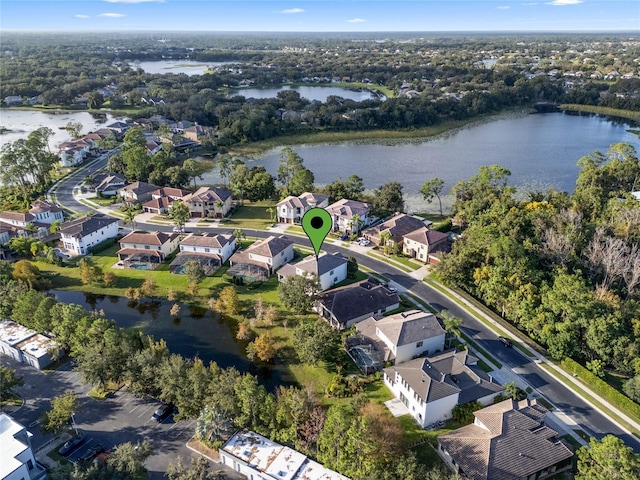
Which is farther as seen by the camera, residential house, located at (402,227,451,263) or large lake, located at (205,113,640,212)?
large lake, located at (205,113,640,212)

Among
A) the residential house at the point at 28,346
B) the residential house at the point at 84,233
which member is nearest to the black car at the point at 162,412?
the residential house at the point at 28,346

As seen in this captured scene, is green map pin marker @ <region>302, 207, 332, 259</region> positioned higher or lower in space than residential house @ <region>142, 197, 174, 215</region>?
higher

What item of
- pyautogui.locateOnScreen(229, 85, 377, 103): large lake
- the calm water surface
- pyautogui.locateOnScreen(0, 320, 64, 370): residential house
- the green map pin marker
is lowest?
the calm water surface

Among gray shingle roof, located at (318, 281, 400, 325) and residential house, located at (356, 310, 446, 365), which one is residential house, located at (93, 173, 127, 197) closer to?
gray shingle roof, located at (318, 281, 400, 325)

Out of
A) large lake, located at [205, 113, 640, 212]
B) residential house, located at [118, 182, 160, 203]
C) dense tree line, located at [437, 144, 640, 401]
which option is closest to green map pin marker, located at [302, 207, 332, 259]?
dense tree line, located at [437, 144, 640, 401]

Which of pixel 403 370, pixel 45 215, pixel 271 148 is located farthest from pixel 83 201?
pixel 403 370

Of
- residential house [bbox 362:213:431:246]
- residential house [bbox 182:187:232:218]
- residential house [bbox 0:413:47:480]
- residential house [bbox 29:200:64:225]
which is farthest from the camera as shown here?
residential house [bbox 182:187:232:218]

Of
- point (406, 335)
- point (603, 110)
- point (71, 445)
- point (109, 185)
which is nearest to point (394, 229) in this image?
point (406, 335)
